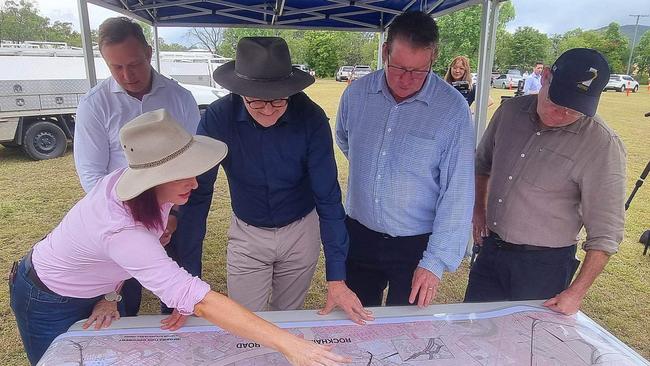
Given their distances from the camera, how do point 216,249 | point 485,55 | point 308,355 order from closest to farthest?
point 308,355
point 485,55
point 216,249

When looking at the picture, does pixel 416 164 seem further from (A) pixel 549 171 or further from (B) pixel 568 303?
(B) pixel 568 303

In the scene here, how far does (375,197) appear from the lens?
173cm

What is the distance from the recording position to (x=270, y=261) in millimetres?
1785

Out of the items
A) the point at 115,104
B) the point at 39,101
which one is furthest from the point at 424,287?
the point at 39,101

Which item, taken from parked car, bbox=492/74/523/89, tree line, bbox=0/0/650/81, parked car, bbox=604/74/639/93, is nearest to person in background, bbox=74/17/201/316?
tree line, bbox=0/0/650/81

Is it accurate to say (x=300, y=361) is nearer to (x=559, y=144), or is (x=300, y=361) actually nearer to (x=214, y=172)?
(x=214, y=172)

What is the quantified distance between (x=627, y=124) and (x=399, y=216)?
43.8 feet

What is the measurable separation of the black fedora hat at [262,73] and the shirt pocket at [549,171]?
91 cm

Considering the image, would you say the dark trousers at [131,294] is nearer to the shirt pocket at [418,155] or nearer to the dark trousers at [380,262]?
the dark trousers at [380,262]

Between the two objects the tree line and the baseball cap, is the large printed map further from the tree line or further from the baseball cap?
the tree line

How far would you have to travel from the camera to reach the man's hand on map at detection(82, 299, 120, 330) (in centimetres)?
130

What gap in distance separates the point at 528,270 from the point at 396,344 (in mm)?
771

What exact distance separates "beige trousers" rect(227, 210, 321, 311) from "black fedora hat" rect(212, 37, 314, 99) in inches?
23.5

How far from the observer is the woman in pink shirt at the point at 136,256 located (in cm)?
105
